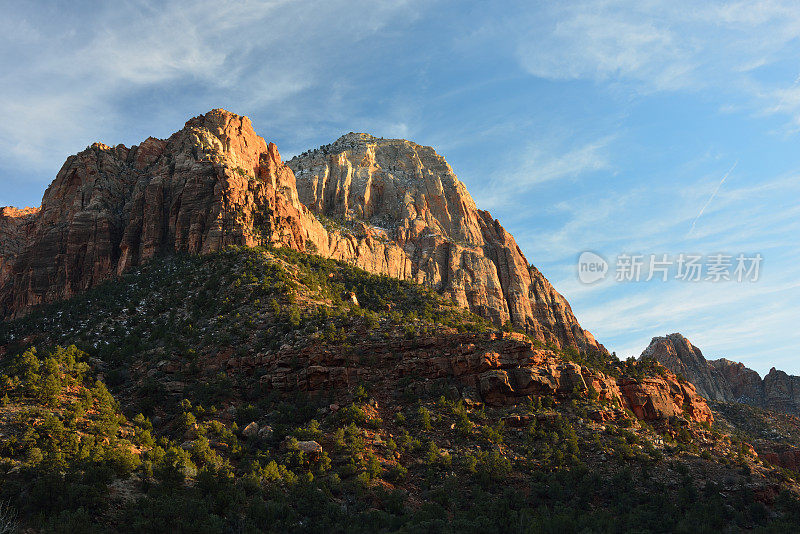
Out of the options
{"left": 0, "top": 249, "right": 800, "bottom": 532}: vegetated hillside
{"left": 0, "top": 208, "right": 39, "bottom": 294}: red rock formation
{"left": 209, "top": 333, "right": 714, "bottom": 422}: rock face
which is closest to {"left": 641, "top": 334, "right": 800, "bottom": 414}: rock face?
{"left": 0, "top": 249, "right": 800, "bottom": 532}: vegetated hillside

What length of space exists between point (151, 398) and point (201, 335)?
999cm

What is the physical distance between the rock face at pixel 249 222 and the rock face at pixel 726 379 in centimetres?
5204

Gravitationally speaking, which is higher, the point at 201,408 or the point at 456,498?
the point at 201,408

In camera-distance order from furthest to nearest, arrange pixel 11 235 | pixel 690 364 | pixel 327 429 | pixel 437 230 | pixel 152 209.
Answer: pixel 690 364
pixel 437 230
pixel 11 235
pixel 152 209
pixel 327 429

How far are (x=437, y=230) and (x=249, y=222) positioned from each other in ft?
170

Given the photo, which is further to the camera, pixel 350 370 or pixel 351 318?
pixel 351 318

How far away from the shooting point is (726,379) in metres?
144

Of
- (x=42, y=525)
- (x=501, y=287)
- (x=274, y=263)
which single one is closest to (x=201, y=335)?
(x=274, y=263)

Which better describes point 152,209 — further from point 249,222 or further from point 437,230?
point 437,230

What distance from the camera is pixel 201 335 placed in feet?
162

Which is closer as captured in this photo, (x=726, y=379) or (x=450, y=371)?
(x=450, y=371)

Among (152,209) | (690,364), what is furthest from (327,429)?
(690,364)

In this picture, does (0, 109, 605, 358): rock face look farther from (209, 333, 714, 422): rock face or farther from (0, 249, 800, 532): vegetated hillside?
(209, 333, 714, 422): rock face

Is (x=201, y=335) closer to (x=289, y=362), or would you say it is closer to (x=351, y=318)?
(x=289, y=362)
